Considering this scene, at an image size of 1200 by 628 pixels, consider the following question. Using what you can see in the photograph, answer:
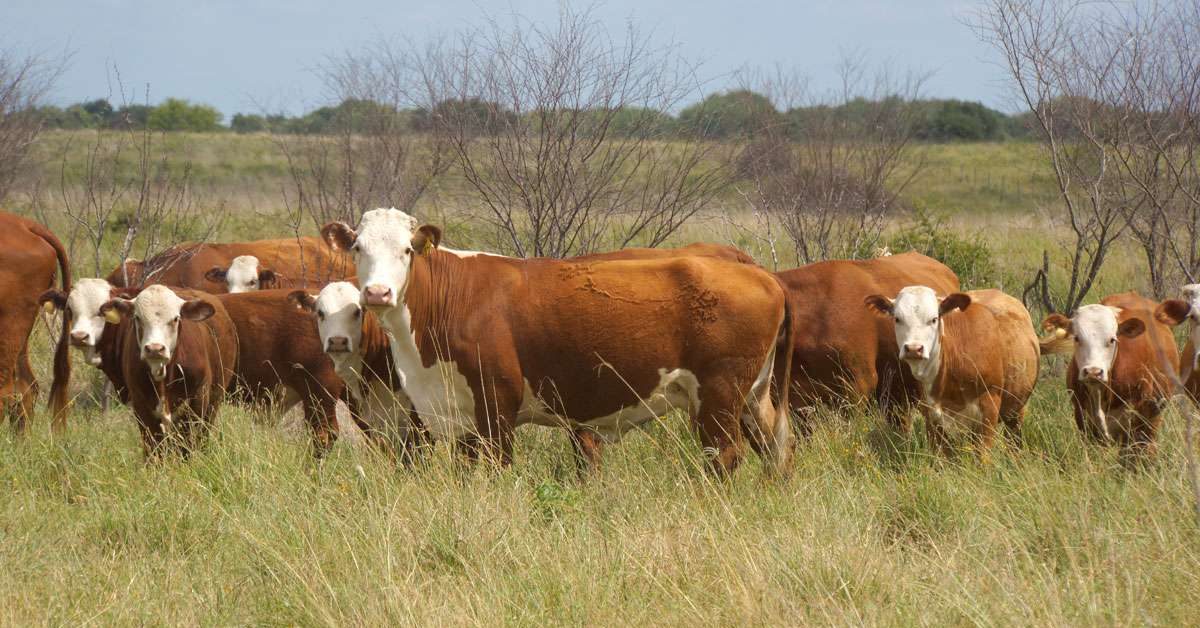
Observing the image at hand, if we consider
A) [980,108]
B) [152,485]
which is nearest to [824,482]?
[152,485]

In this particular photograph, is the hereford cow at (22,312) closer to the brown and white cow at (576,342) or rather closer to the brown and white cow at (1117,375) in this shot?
the brown and white cow at (576,342)

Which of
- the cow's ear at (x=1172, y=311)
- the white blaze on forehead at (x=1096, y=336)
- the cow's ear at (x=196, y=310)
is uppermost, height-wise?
the cow's ear at (x=1172, y=311)

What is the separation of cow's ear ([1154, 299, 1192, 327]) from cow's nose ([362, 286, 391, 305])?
4.40 meters

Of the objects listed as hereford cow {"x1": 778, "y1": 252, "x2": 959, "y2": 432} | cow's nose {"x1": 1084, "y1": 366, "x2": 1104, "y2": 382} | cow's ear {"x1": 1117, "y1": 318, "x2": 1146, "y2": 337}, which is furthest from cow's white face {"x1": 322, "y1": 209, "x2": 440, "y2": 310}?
cow's ear {"x1": 1117, "y1": 318, "x2": 1146, "y2": 337}

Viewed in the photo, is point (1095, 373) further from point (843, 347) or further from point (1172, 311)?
point (843, 347)

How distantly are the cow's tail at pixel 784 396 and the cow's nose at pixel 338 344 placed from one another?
2.50 metres

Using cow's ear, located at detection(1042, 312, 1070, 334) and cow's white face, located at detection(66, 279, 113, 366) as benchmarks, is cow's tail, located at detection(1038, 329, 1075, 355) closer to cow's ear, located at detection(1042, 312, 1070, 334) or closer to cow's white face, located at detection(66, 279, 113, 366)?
cow's ear, located at detection(1042, 312, 1070, 334)

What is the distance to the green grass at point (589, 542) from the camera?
4496mm

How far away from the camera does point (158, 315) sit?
723 cm

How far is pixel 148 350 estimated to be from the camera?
7.00 m

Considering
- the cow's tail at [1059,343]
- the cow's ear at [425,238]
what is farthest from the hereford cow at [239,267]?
the cow's tail at [1059,343]

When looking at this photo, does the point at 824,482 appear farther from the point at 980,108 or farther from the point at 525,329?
the point at 980,108

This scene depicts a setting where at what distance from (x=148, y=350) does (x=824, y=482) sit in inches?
149

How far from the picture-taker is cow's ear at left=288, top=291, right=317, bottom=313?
788cm
